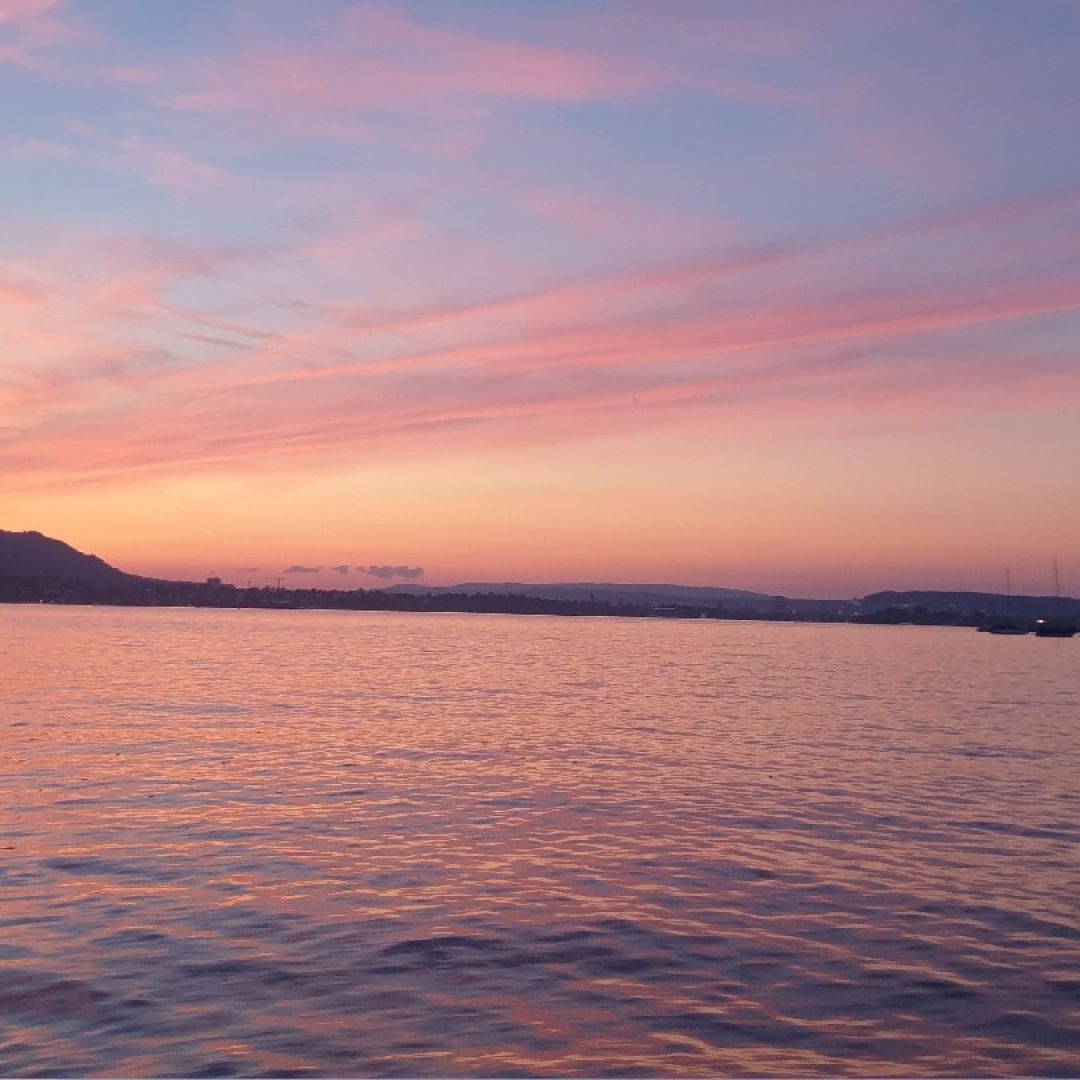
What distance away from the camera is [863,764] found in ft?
153

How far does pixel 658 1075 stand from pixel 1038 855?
1774cm

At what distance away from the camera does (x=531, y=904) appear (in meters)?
23.0

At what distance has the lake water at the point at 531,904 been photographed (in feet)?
51.8

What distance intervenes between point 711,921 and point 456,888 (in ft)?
18.5

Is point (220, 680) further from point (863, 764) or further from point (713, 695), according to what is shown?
point (863, 764)

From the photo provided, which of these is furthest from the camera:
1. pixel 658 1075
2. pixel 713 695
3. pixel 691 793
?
pixel 713 695

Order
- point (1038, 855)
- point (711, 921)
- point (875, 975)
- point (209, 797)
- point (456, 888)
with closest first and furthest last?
point (875, 975) → point (711, 921) → point (456, 888) → point (1038, 855) → point (209, 797)

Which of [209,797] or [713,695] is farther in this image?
[713,695]

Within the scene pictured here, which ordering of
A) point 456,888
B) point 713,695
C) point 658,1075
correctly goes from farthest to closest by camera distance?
point 713,695
point 456,888
point 658,1075

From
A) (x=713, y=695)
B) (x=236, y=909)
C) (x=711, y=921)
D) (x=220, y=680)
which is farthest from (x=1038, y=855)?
(x=220, y=680)

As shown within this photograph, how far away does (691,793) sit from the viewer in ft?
124

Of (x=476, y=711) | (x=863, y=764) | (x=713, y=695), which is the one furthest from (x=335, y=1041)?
(x=713, y=695)

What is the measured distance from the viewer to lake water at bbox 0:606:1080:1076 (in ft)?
51.8

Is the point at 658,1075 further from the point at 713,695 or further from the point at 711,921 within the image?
the point at 713,695
